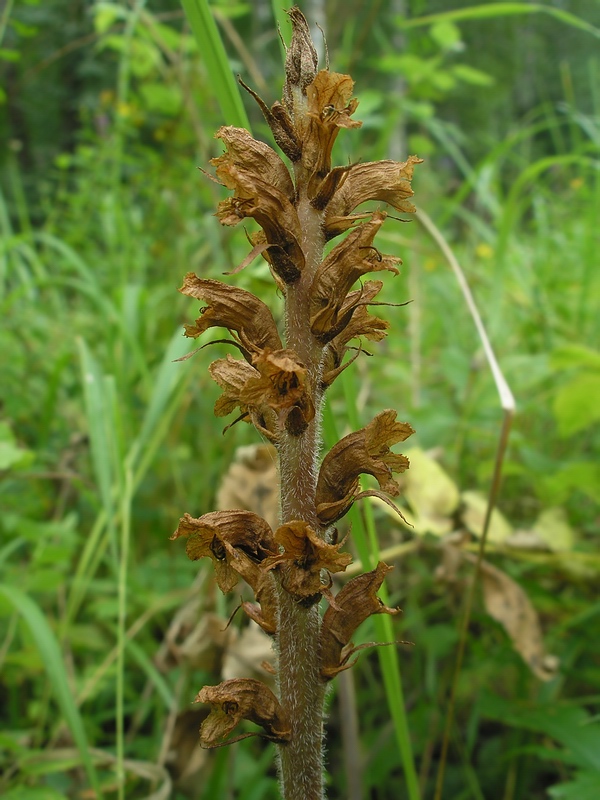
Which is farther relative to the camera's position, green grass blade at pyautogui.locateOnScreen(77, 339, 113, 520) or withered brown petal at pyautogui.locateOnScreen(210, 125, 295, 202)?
green grass blade at pyautogui.locateOnScreen(77, 339, 113, 520)

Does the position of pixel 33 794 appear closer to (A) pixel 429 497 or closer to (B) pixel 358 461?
(B) pixel 358 461

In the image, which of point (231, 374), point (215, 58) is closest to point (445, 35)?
point (215, 58)

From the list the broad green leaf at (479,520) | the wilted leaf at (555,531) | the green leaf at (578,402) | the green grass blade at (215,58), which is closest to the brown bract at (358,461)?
the green grass blade at (215,58)

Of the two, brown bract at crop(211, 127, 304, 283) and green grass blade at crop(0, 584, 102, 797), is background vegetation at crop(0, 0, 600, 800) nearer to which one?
green grass blade at crop(0, 584, 102, 797)

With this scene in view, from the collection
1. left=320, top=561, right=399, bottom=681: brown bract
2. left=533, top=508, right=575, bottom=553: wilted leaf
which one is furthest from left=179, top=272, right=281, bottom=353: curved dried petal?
left=533, top=508, right=575, bottom=553: wilted leaf

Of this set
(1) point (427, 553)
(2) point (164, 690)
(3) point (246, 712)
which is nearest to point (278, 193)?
(3) point (246, 712)

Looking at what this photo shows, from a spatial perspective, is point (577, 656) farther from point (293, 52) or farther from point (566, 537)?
point (293, 52)
